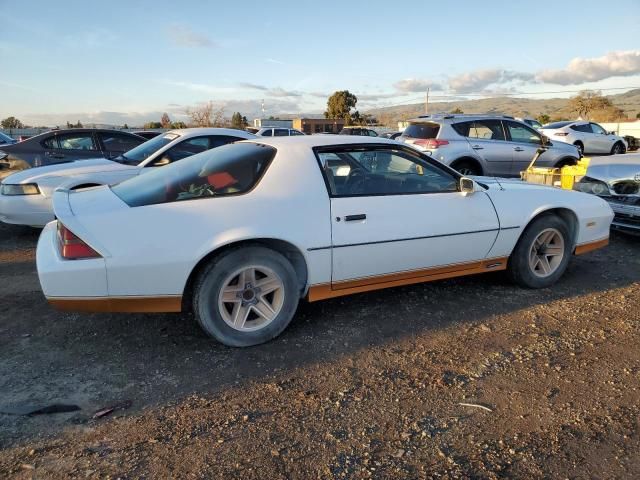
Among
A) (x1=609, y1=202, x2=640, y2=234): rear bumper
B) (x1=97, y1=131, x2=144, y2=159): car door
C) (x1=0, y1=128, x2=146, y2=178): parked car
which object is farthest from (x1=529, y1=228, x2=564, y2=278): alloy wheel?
(x1=0, y1=128, x2=146, y2=178): parked car

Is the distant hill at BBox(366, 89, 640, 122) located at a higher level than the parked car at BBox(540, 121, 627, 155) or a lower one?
higher

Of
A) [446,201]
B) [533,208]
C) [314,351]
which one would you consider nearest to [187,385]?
[314,351]

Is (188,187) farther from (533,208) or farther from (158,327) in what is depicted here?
(533,208)

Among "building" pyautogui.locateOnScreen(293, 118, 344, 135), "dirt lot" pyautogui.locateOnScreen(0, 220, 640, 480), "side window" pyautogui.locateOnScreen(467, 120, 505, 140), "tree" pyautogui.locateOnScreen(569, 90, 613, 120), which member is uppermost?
"tree" pyautogui.locateOnScreen(569, 90, 613, 120)

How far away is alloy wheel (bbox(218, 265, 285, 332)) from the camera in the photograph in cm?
334

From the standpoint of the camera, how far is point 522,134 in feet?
32.8

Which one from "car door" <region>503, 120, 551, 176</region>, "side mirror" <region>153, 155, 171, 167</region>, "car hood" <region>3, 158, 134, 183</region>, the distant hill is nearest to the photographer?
"car hood" <region>3, 158, 134, 183</region>

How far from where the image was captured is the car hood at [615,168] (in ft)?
20.6

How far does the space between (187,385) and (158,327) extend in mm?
936

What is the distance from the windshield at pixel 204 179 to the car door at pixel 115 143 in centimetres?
522

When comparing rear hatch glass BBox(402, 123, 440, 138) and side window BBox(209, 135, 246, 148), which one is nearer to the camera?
side window BBox(209, 135, 246, 148)

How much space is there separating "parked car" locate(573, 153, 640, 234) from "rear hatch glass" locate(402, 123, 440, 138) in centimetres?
306

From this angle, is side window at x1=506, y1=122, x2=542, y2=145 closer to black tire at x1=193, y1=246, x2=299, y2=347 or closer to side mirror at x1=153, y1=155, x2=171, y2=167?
side mirror at x1=153, y1=155, x2=171, y2=167

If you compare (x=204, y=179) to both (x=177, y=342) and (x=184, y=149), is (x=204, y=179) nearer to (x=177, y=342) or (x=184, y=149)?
(x=177, y=342)
